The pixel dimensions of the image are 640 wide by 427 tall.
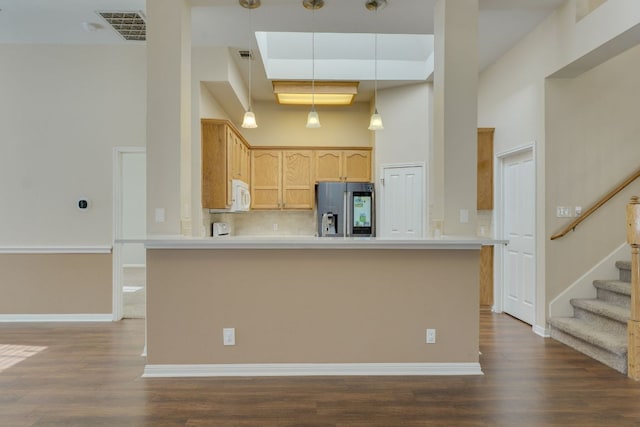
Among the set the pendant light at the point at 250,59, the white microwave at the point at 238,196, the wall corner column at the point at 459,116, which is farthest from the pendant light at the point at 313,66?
the white microwave at the point at 238,196

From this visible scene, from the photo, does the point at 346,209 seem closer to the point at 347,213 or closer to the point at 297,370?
the point at 347,213

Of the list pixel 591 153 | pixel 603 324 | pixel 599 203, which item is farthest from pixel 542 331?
pixel 591 153

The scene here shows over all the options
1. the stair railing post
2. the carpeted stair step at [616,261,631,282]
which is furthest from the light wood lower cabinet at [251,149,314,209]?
the stair railing post

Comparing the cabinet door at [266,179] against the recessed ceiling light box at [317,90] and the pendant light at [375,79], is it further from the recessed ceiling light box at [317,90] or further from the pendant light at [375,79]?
the pendant light at [375,79]

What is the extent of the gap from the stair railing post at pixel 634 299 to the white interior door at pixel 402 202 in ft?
9.57

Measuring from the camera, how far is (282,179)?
21.5 feet

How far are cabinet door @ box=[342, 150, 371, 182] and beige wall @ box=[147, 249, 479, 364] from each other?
364 centimetres

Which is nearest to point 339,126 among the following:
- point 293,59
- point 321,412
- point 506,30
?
point 293,59

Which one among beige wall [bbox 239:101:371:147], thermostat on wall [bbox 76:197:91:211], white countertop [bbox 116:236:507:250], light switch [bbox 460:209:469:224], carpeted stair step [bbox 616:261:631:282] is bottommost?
carpeted stair step [bbox 616:261:631:282]

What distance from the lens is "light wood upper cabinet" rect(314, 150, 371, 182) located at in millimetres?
6543

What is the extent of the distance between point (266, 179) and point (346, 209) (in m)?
1.40

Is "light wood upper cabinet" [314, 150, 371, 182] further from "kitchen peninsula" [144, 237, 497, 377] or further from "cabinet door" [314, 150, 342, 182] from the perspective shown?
"kitchen peninsula" [144, 237, 497, 377]

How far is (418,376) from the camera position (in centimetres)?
297

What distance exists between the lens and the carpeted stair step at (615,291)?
3.61m
